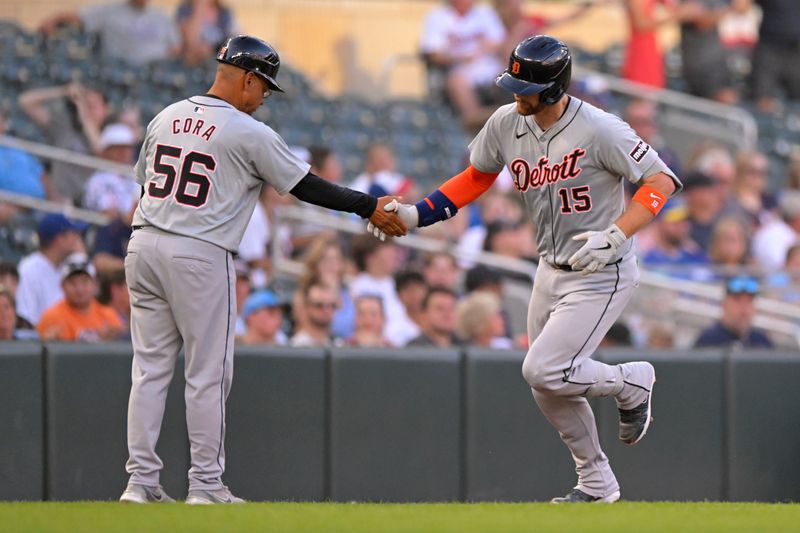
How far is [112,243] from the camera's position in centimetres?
869

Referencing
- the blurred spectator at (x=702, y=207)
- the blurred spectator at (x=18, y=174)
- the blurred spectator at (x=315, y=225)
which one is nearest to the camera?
the blurred spectator at (x=18, y=174)

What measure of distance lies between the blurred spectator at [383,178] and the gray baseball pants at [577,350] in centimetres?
426

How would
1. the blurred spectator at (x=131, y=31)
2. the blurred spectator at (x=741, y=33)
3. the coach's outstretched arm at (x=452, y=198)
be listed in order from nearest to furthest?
the coach's outstretched arm at (x=452, y=198) < the blurred spectator at (x=131, y=31) < the blurred spectator at (x=741, y=33)

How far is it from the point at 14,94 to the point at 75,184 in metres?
1.85

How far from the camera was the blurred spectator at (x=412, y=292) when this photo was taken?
29.3ft

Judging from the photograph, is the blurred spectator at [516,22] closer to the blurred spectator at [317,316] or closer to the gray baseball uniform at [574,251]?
the blurred spectator at [317,316]

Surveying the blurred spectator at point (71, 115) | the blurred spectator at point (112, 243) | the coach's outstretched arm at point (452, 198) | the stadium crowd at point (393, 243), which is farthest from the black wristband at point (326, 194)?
the blurred spectator at point (71, 115)

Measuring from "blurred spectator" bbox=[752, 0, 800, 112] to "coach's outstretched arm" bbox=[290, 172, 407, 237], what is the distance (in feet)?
30.1

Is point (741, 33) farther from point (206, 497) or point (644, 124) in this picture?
point (206, 497)

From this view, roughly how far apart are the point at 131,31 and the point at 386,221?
678 cm

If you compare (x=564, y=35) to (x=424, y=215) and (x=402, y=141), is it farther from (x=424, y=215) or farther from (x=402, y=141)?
(x=424, y=215)

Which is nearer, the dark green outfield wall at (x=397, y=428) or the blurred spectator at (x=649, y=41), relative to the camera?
the dark green outfield wall at (x=397, y=428)

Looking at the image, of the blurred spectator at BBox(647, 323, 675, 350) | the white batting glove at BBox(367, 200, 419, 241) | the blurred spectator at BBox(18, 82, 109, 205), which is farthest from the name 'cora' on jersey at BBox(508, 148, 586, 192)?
the blurred spectator at BBox(18, 82, 109, 205)

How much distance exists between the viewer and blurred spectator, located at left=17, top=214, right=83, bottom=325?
26.5ft
